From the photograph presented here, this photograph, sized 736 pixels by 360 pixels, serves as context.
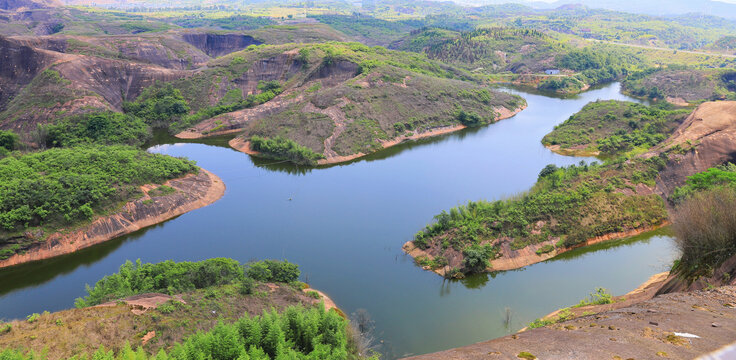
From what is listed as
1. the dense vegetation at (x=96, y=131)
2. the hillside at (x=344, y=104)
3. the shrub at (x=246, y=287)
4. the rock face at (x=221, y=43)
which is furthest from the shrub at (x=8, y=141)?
the rock face at (x=221, y=43)

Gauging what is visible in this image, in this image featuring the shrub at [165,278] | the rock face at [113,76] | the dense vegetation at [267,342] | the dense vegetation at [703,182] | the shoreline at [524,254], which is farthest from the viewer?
the rock face at [113,76]

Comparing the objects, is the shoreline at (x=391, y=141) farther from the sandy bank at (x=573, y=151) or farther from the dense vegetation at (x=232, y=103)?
the sandy bank at (x=573, y=151)

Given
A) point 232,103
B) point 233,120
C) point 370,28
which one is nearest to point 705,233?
point 233,120

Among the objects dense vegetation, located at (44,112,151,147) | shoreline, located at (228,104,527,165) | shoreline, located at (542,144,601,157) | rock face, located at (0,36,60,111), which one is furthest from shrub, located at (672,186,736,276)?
rock face, located at (0,36,60,111)

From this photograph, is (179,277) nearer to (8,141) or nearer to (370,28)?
(8,141)

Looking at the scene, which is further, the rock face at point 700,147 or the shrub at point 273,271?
the rock face at point 700,147

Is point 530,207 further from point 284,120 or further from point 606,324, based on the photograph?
point 284,120

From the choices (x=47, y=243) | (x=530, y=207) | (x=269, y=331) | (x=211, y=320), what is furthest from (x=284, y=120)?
(x=269, y=331)
